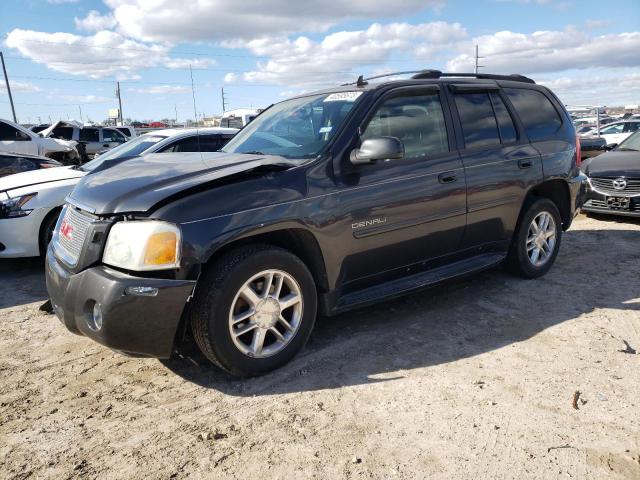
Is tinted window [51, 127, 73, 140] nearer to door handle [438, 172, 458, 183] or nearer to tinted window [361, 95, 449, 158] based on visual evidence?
tinted window [361, 95, 449, 158]

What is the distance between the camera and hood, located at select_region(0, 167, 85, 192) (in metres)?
5.67

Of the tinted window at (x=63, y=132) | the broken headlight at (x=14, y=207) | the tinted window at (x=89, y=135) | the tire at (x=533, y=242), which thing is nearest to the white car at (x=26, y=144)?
the broken headlight at (x=14, y=207)

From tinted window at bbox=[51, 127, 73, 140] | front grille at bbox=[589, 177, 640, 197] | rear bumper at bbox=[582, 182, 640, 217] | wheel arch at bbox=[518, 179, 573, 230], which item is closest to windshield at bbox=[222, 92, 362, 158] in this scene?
wheel arch at bbox=[518, 179, 573, 230]

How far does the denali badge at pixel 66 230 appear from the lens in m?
3.22

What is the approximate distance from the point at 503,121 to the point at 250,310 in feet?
9.68

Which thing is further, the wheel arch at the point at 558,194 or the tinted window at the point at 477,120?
the wheel arch at the point at 558,194

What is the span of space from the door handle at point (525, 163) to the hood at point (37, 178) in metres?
4.79

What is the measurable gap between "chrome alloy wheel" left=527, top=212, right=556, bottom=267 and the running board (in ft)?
1.65

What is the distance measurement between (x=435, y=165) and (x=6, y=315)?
3834 mm

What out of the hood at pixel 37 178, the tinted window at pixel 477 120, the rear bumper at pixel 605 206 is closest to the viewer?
the tinted window at pixel 477 120

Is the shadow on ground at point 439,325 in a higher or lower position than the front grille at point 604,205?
lower

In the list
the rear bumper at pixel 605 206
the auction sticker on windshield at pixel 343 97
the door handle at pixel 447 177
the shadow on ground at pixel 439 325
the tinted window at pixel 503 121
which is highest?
the auction sticker on windshield at pixel 343 97

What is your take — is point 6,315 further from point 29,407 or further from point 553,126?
point 553,126

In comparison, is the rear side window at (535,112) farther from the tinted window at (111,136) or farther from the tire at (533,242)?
the tinted window at (111,136)
